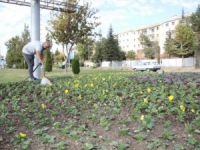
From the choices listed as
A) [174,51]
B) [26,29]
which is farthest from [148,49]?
[26,29]

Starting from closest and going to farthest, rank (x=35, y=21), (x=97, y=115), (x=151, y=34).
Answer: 1. (x=97, y=115)
2. (x=35, y=21)
3. (x=151, y=34)

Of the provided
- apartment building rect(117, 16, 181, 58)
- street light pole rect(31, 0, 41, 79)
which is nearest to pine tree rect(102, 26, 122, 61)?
apartment building rect(117, 16, 181, 58)

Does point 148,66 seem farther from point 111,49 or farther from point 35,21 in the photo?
point 35,21

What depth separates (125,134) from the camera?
3.54 meters

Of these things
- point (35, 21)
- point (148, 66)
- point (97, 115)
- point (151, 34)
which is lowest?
point (97, 115)

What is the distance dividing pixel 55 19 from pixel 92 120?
25.5 meters

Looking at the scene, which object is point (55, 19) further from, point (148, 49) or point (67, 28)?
point (148, 49)

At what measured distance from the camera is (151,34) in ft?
291

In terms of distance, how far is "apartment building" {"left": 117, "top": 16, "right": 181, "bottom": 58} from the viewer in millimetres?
77688

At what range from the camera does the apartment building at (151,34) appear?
7769 centimetres

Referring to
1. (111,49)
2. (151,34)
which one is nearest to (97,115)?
(111,49)

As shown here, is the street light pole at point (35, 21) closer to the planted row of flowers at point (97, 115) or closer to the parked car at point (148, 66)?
the planted row of flowers at point (97, 115)

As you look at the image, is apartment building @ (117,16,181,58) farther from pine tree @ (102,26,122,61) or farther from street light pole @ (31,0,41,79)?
street light pole @ (31,0,41,79)

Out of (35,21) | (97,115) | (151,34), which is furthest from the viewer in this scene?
(151,34)
